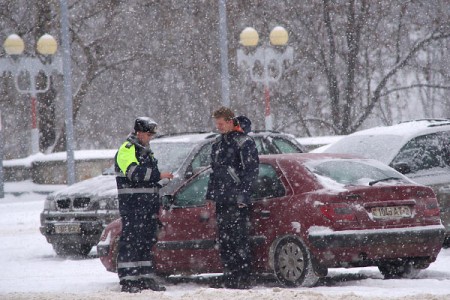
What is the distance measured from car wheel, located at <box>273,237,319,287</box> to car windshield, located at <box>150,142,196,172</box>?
4.11 m

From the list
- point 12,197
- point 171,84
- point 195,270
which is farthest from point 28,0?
point 195,270

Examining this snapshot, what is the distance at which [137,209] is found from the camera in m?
10.9

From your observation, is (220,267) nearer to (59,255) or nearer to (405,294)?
(405,294)

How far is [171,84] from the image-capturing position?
46938 millimetres

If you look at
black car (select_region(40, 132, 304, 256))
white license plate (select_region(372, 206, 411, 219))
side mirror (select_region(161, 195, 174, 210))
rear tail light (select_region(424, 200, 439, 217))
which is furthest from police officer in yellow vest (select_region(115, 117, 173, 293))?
black car (select_region(40, 132, 304, 256))

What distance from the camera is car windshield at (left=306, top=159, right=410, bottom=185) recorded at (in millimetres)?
11086

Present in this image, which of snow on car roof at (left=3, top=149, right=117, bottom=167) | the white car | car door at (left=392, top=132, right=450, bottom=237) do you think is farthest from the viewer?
snow on car roof at (left=3, top=149, right=117, bottom=167)

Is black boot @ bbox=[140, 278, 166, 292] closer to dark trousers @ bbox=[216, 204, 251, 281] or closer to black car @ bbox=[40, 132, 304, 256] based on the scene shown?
dark trousers @ bbox=[216, 204, 251, 281]

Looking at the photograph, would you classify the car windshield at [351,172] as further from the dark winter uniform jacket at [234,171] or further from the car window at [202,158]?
the car window at [202,158]

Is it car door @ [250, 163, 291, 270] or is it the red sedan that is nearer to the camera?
the red sedan

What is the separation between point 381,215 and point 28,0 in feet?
103

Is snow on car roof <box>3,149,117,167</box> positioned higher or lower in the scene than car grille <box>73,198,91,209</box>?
higher

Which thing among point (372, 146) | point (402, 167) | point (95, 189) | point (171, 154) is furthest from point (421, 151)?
point (95, 189)

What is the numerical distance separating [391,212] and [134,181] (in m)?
2.31
